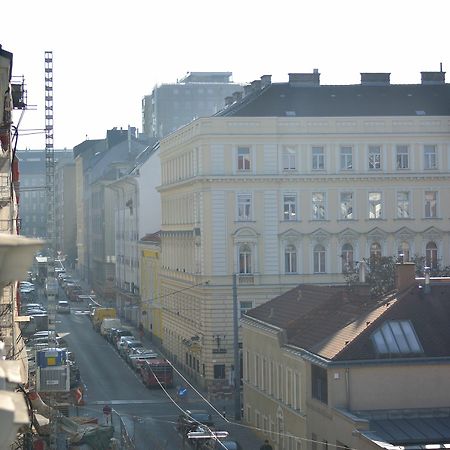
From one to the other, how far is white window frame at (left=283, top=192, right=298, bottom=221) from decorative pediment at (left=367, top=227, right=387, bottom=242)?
4.28 metres

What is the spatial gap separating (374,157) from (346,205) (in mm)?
3037

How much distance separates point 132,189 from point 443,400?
221 ft

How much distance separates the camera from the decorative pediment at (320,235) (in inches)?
2785

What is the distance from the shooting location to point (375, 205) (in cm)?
7181

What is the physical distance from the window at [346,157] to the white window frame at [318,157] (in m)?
1.08

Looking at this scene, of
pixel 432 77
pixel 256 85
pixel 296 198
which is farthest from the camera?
pixel 432 77

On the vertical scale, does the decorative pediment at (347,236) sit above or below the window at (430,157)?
below

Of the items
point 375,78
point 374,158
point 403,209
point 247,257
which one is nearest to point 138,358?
point 247,257

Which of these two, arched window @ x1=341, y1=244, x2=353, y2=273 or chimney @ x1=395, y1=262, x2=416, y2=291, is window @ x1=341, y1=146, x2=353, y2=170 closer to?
arched window @ x1=341, y1=244, x2=353, y2=273

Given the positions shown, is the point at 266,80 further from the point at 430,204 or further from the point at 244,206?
the point at 430,204

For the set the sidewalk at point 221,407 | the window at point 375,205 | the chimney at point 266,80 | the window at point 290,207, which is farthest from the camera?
the chimney at point 266,80

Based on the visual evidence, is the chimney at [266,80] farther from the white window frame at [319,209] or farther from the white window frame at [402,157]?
the white window frame at [402,157]

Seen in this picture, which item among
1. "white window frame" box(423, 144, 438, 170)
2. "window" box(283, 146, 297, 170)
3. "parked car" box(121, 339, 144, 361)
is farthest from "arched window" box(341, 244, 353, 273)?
"parked car" box(121, 339, 144, 361)

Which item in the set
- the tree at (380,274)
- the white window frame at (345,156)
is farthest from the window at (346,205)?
the tree at (380,274)
